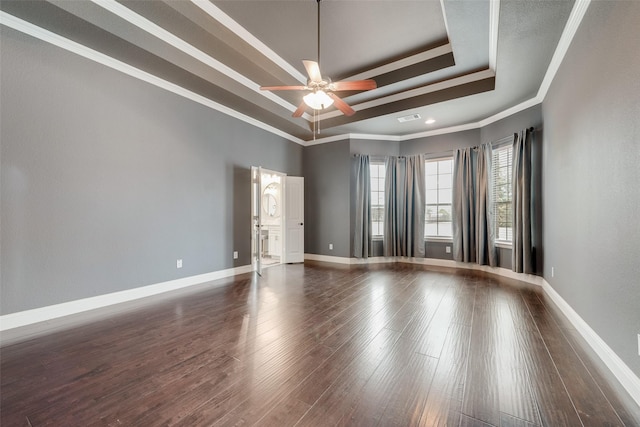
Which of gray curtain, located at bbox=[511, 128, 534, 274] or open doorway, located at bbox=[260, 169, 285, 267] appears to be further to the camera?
open doorway, located at bbox=[260, 169, 285, 267]

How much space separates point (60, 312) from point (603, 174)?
536 cm

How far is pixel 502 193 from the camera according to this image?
4.95 m

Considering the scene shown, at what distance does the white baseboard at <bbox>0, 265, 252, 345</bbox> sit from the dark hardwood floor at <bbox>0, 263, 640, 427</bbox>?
306 mm

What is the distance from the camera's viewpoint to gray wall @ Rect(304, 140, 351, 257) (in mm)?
6352

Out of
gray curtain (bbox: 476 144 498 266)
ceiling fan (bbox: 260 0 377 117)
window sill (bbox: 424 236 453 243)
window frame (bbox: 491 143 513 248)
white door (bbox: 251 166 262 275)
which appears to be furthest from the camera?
window sill (bbox: 424 236 453 243)

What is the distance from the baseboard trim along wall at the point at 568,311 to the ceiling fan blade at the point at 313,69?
3.46 m

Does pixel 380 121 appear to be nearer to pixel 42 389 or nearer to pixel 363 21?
pixel 363 21

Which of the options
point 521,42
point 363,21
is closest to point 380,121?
point 363,21

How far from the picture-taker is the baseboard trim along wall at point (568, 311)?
172cm

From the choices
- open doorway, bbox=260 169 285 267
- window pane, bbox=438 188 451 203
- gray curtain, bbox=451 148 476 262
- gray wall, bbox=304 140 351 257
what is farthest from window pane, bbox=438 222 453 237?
open doorway, bbox=260 169 285 267

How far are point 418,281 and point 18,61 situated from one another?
5.78m

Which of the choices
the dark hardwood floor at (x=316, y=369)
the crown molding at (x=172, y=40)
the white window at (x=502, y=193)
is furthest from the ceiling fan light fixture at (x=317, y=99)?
the white window at (x=502, y=193)

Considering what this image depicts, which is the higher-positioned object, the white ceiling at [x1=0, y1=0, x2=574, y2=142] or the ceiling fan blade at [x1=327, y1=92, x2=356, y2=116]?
the white ceiling at [x1=0, y1=0, x2=574, y2=142]

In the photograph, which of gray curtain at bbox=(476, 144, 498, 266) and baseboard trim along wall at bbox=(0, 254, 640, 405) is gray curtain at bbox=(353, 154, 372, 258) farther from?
baseboard trim along wall at bbox=(0, 254, 640, 405)
